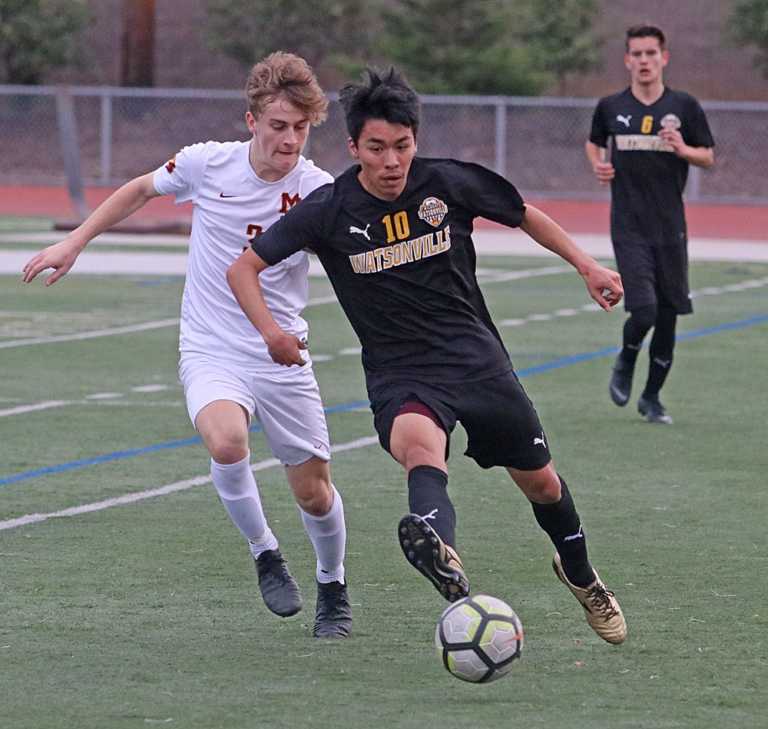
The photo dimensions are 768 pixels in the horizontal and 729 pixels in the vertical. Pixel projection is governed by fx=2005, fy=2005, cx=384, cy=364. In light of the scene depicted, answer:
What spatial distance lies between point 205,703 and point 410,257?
1.52 metres

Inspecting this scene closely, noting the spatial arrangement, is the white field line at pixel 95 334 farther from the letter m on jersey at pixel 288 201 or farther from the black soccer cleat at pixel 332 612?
the black soccer cleat at pixel 332 612

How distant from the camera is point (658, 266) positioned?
39.6 feet

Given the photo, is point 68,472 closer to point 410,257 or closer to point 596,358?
point 410,257

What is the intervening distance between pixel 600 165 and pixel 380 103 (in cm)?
612

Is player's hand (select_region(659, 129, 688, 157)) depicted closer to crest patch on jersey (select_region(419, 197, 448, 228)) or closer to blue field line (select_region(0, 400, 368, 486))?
blue field line (select_region(0, 400, 368, 486))

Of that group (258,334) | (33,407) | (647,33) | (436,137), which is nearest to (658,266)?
(647,33)

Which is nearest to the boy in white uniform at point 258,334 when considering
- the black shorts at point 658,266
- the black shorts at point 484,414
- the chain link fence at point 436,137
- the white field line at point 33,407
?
the black shorts at point 484,414

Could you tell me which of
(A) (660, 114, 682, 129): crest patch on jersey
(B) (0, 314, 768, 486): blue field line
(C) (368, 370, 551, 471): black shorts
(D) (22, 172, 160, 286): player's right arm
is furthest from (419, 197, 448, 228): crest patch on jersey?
(A) (660, 114, 682, 129): crest patch on jersey

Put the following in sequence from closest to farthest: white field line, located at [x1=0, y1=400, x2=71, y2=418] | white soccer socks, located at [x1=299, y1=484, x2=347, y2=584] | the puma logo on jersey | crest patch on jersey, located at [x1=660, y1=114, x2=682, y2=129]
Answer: the puma logo on jersey < white soccer socks, located at [x1=299, y1=484, x2=347, y2=584] < white field line, located at [x1=0, y1=400, x2=71, y2=418] < crest patch on jersey, located at [x1=660, y1=114, x2=682, y2=129]

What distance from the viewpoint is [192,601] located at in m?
7.03

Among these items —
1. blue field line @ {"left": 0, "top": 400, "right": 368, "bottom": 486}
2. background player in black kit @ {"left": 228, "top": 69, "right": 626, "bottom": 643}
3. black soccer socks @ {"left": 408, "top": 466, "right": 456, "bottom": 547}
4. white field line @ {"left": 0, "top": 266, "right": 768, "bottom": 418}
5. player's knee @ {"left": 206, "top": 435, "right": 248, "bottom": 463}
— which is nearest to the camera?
black soccer socks @ {"left": 408, "top": 466, "right": 456, "bottom": 547}

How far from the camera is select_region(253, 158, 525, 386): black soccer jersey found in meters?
6.18

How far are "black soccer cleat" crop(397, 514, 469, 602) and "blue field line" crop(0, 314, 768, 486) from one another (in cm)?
448

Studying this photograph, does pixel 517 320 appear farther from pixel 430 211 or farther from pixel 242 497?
pixel 430 211
